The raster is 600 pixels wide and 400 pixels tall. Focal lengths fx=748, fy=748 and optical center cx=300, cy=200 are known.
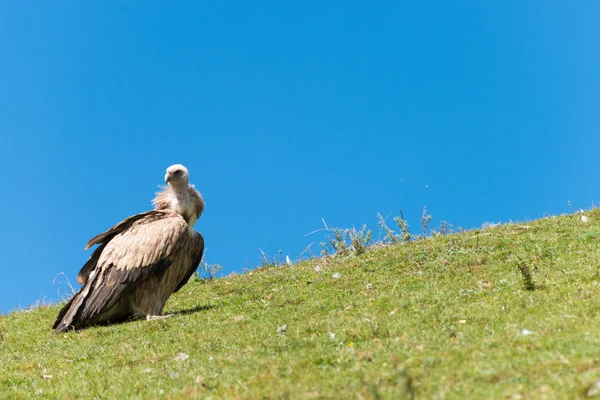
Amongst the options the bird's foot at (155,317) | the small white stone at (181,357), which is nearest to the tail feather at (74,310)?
the bird's foot at (155,317)

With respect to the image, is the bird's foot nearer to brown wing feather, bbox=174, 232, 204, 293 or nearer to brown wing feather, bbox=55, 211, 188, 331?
brown wing feather, bbox=55, 211, 188, 331

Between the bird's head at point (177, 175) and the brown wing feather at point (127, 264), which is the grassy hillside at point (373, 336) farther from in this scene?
the bird's head at point (177, 175)

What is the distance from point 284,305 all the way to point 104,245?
15.3ft

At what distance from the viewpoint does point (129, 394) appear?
28.1 ft

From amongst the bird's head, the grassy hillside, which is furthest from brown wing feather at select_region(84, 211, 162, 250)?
the grassy hillside

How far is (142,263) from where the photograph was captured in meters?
15.2

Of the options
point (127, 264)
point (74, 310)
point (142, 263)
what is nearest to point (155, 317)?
point (142, 263)

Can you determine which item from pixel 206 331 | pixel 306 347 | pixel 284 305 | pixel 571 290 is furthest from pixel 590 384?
pixel 284 305

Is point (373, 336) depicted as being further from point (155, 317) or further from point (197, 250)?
point (197, 250)

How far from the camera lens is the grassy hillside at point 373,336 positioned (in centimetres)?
700

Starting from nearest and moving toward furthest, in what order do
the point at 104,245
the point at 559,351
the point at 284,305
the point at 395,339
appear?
the point at 559,351 < the point at 395,339 < the point at 284,305 < the point at 104,245

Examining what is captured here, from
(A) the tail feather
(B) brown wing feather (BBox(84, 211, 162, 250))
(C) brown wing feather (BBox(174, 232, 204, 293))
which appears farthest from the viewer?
(B) brown wing feather (BBox(84, 211, 162, 250))

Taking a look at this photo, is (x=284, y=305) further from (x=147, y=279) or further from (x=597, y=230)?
(x=597, y=230)

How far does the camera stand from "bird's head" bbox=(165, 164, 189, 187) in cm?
1603
